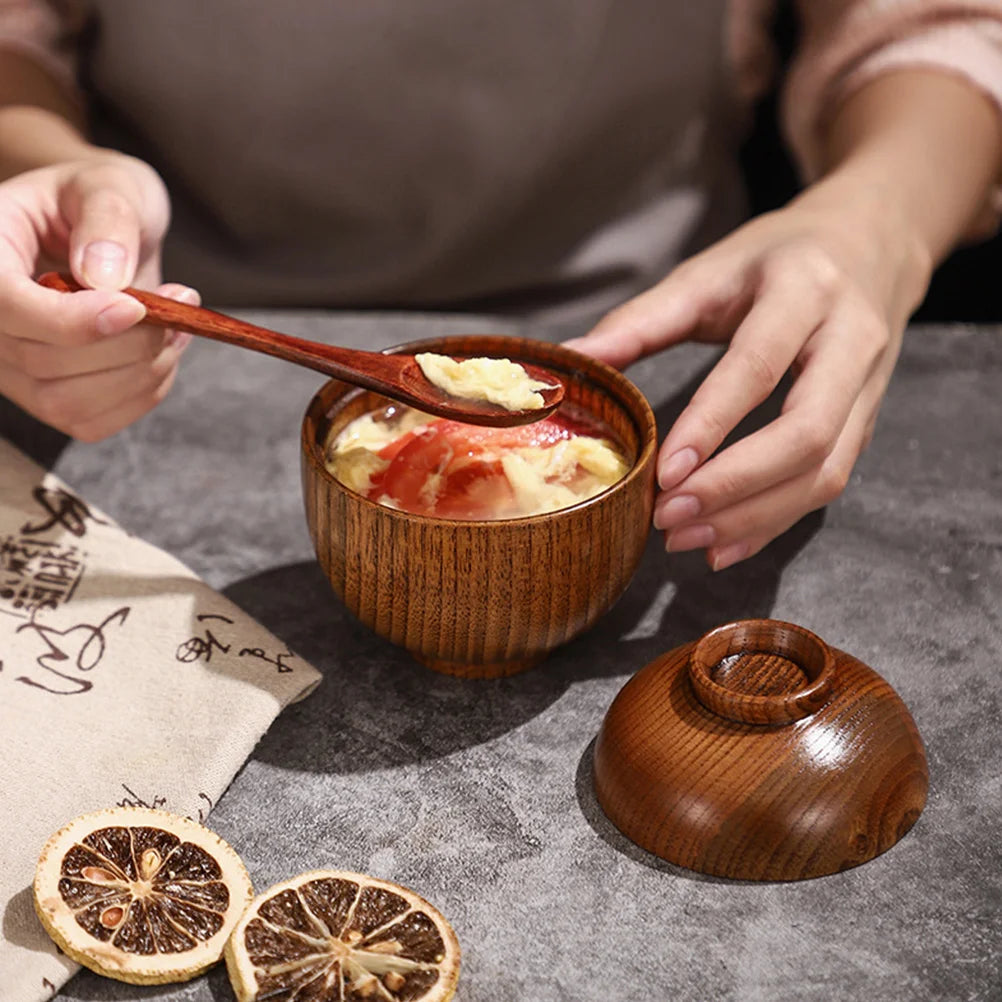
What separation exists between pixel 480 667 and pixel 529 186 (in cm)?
96

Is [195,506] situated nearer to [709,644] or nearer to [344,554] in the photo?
[344,554]

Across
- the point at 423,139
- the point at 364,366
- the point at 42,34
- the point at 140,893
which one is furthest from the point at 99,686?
the point at 42,34

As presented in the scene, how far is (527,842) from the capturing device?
40.1 inches

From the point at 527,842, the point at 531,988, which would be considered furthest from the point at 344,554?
the point at 531,988

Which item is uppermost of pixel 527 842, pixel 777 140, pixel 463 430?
pixel 463 430

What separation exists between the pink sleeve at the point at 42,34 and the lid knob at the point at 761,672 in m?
1.40

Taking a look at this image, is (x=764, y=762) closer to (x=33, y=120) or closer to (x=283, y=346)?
(x=283, y=346)

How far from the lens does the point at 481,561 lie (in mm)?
1021

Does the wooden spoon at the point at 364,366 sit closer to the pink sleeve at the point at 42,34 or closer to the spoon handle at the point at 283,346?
the spoon handle at the point at 283,346

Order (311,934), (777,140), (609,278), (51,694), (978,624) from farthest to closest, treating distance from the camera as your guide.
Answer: (777,140) → (609,278) → (978,624) → (51,694) → (311,934)

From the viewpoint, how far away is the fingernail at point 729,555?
47.8 inches

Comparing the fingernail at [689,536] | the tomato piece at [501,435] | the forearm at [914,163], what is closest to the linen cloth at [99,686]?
the tomato piece at [501,435]

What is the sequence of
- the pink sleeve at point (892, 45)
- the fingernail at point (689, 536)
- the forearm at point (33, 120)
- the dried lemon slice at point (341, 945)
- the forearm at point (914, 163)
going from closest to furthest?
the dried lemon slice at point (341, 945) → the fingernail at point (689, 536) → the forearm at point (914, 163) → the forearm at point (33, 120) → the pink sleeve at point (892, 45)

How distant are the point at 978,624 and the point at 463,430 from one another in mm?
559
